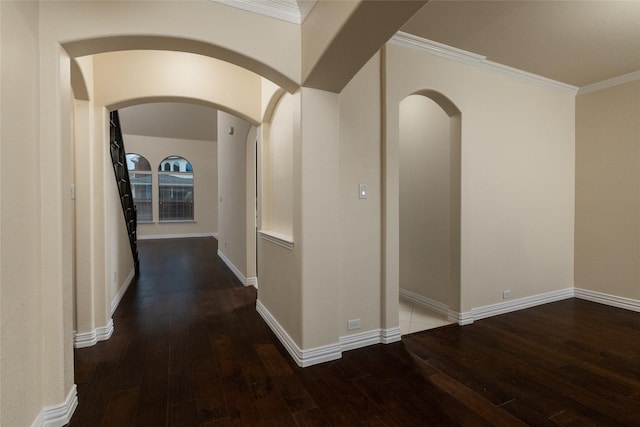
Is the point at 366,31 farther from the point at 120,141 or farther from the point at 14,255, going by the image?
the point at 120,141

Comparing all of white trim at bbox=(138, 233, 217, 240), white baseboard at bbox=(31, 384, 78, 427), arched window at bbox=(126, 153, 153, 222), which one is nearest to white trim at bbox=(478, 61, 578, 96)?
white baseboard at bbox=(31, 384, 78, 427)

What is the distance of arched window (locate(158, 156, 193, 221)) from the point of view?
10031mm

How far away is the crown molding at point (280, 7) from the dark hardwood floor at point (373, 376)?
2.55 metres

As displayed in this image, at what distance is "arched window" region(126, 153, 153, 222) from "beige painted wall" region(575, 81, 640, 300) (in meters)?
10.8

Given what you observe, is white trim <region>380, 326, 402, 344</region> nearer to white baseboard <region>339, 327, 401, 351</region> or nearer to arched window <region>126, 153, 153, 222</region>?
white baseboard <region>339, 327, 401, 351</region>

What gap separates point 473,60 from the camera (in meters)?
3.10

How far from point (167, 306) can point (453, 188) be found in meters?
3.55

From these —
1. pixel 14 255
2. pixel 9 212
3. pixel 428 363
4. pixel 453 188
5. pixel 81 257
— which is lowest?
pixel 428 363

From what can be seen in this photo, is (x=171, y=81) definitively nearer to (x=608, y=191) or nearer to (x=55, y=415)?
(x=55, y=415)

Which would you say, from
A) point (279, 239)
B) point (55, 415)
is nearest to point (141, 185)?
point (279, 239)

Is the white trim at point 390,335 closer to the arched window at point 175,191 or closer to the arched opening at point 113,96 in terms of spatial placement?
the arched opening at point 113,96

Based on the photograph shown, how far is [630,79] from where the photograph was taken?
137 inches

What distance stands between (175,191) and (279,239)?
29.4ft

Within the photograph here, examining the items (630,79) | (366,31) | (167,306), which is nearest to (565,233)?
(630,79)
